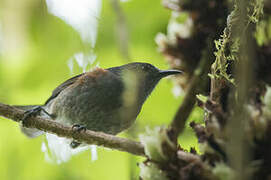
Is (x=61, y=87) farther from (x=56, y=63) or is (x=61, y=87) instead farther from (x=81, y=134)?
(x=81, y=134)

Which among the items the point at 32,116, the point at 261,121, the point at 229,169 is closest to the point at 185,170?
the point at 229,169

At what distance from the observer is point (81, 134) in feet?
7.69

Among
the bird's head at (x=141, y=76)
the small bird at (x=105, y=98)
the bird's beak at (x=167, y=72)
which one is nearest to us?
the bird's beak at (x=167, y=72)

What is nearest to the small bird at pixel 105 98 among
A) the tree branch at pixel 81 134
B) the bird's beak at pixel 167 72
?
the bird's beak at pixel 167 72

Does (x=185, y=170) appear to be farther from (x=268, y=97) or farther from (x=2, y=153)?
(x=2, y=153)

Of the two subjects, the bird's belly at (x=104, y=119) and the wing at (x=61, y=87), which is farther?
the wing at (x=61, y=87)

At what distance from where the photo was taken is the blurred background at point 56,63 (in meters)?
3.85

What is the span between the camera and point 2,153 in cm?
422

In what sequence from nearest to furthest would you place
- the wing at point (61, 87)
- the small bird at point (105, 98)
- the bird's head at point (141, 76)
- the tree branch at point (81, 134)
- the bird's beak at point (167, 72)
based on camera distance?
the tree branch at point (81, 134) < the bird's beak at point (167, 72) < the small bird at point (105, 98) < the bird's head at point (141, 76) < the wing at point (61, 87)

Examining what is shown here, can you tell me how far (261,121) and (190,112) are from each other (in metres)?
1.94

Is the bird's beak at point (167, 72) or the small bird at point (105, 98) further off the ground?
the bird's beak at point (167, 72)

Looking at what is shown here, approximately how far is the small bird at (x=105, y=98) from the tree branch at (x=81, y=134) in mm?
949

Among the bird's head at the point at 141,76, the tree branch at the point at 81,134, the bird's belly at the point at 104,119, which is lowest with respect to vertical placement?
the bird's belly at the point at 104,119

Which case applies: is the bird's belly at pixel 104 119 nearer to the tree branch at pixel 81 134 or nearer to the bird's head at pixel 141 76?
the bird's head at pixel 141 76
